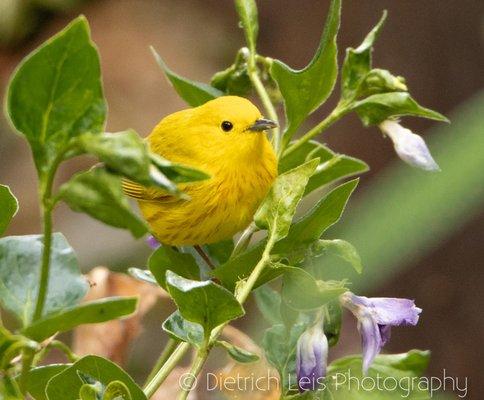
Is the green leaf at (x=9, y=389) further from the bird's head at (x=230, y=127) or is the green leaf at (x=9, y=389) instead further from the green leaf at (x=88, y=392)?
the bird's head at (x=230, y=127)

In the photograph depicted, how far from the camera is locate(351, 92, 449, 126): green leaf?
899 millimetres

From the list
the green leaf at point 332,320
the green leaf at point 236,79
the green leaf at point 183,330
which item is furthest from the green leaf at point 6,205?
the green leaf at point 236,79

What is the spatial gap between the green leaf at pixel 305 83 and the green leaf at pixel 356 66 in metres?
0.02

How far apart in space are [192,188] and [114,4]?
4021mm

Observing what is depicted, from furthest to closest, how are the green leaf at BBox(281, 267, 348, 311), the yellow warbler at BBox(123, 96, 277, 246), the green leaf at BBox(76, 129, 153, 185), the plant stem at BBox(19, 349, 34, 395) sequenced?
the yellow warbler at BBox(123, 96, 277, 246), the green leaf at BBox(281, 267, 348, 311), the plant stem at BBox(19, 349, 34, 395), the green leaf at BBox(76, 129, 153, 185)

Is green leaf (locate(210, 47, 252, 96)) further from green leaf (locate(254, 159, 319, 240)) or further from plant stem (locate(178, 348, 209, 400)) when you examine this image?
plant stem (locate(178, 348, 209, 400))

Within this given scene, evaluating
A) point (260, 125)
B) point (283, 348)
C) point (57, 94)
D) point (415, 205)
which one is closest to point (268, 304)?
point (283, 348)

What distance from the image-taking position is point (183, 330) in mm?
847

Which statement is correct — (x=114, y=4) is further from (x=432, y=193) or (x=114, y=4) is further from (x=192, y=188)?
(x=432, y=193)

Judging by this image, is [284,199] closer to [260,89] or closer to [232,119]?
[260,89]

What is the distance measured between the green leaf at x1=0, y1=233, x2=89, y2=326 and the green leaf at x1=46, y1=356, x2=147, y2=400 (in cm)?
6

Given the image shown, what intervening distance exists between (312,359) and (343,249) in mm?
90

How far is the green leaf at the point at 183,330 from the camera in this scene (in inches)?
32.5

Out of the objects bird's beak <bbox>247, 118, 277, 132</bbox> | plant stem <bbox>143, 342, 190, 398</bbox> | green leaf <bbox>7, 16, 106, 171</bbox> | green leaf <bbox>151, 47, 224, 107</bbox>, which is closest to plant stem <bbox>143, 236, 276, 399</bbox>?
plant stem <bbox>143, 342, 190, 398</bbox>
